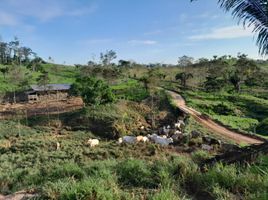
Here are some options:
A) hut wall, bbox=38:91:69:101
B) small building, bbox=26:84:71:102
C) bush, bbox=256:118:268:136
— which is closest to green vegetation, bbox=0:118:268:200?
bush, bbox=256:118:268:136

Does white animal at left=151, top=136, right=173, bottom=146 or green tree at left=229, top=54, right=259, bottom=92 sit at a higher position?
green tree at left=229, top=54, right=259, bottom=92

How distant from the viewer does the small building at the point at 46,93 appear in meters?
56.8

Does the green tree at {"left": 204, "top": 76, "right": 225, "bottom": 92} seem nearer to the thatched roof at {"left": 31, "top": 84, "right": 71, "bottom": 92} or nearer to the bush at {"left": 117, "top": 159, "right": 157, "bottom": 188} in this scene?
the thatched roof at {"left": 31, "top": 84, "right": 71, "bottom": 92}

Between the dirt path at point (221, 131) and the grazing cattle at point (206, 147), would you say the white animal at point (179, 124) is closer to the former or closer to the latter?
the dirt path at point (221, 131)

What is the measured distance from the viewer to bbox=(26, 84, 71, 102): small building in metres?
56.8

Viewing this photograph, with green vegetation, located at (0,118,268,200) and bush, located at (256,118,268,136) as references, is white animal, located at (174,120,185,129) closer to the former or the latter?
bush, located at (256,118,268,136)

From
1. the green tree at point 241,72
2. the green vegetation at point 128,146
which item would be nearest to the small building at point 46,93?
the green vegetation at point 128,146

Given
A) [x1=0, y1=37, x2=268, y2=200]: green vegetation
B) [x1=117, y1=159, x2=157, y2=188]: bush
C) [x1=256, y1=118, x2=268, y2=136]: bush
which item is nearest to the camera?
[x1=0, y1=37, x2=268, y2=200]: green vegetation

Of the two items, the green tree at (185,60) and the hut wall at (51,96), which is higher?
the green tree at (185,60)

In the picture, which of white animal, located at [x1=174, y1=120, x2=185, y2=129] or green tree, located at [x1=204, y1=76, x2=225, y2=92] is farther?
green tree, located at [x1=204, y1=76, x2=225, y2=92]

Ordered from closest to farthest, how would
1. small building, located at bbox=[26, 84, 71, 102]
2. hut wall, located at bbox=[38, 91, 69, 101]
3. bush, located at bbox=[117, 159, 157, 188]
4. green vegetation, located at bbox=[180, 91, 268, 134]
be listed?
bush, located at bbox=[117, 159, 157, 188], green vegetation, located at bbox=[180, 91, 268, 134], small building, located at bbox=[26, 84, 71, 102], hut wall, located at bbox=[38, 91, 69, 101]

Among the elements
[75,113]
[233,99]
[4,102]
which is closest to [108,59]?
[4,102]

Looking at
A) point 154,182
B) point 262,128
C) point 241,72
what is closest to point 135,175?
point 154,182

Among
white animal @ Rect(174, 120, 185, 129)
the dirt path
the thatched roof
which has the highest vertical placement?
the thatched roof
